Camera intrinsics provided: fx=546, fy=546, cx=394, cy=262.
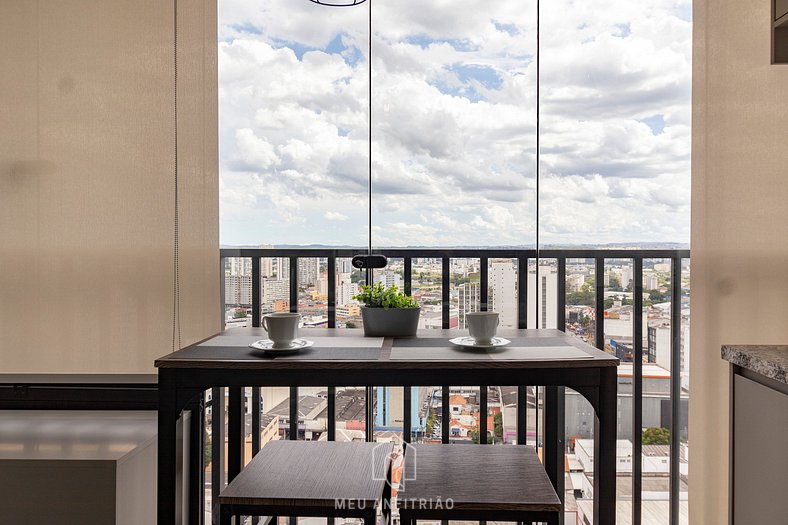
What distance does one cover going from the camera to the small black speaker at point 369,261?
2.23 metres

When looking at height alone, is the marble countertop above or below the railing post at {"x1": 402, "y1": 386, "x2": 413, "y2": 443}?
above

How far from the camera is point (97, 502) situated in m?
1.66

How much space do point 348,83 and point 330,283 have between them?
2.76 feet

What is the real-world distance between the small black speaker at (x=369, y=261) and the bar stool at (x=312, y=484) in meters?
0.76

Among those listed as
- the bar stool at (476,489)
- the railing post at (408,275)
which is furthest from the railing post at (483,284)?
the bar stool at (476,489)

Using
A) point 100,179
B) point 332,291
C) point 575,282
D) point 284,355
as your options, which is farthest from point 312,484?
point 100,179

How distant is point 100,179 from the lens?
224 cm

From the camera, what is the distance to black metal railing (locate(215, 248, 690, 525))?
2.22 meters

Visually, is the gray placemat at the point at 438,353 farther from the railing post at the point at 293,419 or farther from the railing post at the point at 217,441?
the railing post at the point at 217,441

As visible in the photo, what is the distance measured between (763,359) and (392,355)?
98 centimetres

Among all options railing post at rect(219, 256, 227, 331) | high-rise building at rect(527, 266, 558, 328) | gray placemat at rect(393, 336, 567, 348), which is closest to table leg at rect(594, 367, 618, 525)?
gray placemat at rect(393, 336, 567, 348)

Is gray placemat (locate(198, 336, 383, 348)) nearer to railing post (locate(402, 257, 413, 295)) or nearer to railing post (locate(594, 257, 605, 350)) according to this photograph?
railing post (locate(402, 257, 413, 295))

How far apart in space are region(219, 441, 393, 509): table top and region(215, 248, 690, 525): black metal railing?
547 millimetres

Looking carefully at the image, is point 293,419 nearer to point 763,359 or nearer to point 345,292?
point 345,292
